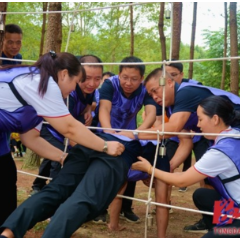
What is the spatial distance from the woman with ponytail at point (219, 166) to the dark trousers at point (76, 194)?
321mm

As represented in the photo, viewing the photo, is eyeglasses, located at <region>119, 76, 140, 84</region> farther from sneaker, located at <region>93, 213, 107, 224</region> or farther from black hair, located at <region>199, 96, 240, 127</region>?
sneaker, located at <region>93, 213, 107, 224</region>

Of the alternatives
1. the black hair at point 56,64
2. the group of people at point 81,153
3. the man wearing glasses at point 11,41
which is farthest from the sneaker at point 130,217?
the man wearing glasses at point 11,41

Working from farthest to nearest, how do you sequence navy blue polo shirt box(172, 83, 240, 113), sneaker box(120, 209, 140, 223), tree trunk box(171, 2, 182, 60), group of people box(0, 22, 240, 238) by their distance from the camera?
tree trunk box(171, 2, 182, 60) < sneaker box(120, 209, 140, 223) < navy blue polo shirt box(172, 83, 240, 113) < group of people box(0, 22, 240, 238)

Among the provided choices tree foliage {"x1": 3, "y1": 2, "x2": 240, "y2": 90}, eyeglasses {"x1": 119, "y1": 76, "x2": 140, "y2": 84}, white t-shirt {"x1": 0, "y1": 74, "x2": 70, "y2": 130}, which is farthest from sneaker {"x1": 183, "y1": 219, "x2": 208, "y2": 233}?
tree foliage {"x1": 3, "y1": 2, "x2": 240, "y2": 90}

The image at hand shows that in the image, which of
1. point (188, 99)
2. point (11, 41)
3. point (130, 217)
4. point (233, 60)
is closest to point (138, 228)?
point (130, 217)

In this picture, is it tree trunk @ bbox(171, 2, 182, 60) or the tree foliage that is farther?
the tree foliage

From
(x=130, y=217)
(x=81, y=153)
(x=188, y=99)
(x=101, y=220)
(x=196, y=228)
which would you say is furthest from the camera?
(x=130, y=217)

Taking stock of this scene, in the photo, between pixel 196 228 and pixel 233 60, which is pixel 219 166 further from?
pixel 233 60

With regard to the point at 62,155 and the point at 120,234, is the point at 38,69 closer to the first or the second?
the point at 62,155

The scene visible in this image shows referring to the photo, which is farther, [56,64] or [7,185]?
[7,185]

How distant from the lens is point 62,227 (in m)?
2.06

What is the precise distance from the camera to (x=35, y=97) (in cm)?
227

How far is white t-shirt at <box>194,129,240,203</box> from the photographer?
2.25 m

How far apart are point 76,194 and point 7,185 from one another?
0.62 metres
